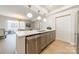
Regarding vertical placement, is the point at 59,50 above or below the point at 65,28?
below

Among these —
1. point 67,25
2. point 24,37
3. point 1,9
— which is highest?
point 1,9

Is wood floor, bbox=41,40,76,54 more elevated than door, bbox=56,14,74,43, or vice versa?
door, bbox=56,14,74,43

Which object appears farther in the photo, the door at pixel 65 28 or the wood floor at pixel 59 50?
the door at pixel 65 28

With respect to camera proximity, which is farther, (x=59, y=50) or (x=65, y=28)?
(x=65, y=28)

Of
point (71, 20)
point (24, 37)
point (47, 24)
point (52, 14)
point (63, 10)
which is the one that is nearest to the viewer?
point (24, 37)

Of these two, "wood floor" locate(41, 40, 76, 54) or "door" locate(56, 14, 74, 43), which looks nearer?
"wood floor" locate(41, 40, 76, 54)

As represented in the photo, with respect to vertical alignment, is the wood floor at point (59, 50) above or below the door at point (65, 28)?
below

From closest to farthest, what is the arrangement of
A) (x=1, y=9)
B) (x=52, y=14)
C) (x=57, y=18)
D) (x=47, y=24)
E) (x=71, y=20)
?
(x=1, y=9) < (x=71, y=20) < (x=57, y=18) < (x=52, y=14) < (x=47, y=24)

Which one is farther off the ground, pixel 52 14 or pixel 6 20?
pixel 52 14

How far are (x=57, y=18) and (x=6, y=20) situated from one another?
3256mm
